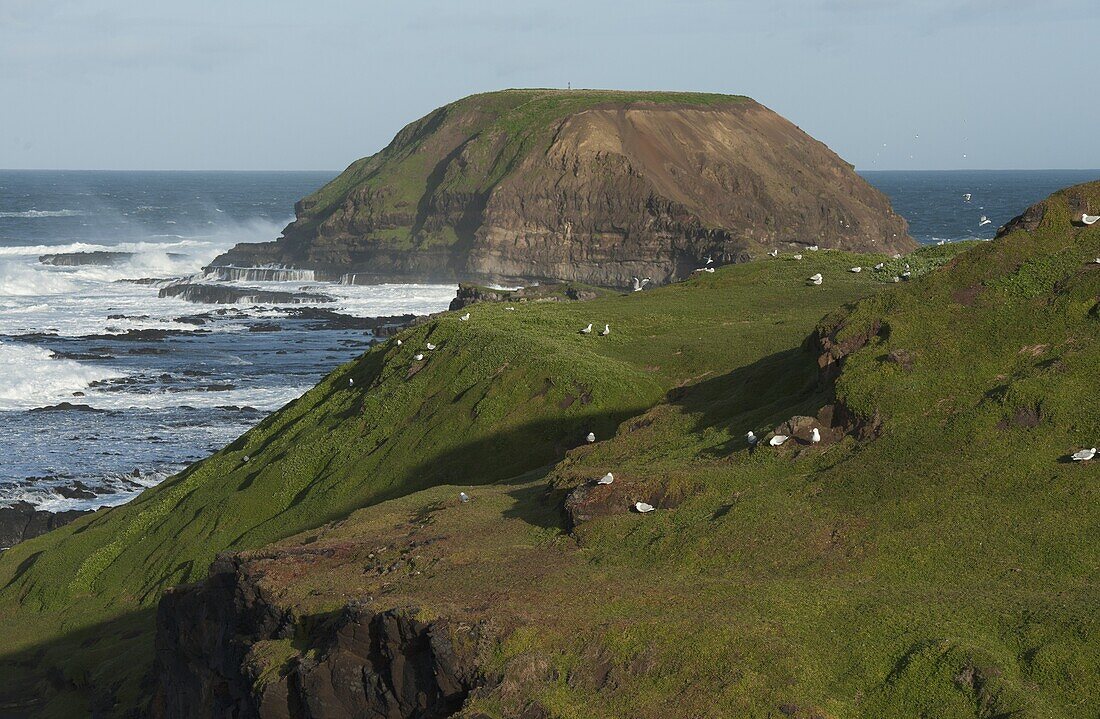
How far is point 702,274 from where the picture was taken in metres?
48.4

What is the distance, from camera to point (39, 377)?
214ft

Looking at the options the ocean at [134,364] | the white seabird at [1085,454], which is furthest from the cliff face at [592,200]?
the white seabird at [1085,454]

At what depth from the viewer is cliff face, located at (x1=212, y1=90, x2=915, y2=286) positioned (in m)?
110

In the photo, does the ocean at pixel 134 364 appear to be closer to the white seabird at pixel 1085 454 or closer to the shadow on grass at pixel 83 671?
the shadow on grass at pixel 83 671

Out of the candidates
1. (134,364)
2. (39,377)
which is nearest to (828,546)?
(39,377)

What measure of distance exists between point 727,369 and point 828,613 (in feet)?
52.0

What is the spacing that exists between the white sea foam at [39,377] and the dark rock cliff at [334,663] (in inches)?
1718

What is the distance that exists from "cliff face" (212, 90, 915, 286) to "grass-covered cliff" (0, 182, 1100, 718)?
231ft

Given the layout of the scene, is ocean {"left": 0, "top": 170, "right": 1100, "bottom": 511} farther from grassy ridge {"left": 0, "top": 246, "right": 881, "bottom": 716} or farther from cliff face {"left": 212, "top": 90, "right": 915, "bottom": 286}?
grassy ridge {"left": 0, "top": 246, "right": 881, "bottom": 716}

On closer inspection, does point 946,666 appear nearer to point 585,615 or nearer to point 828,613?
point 828,613

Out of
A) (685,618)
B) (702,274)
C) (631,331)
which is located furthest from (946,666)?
(702,274)

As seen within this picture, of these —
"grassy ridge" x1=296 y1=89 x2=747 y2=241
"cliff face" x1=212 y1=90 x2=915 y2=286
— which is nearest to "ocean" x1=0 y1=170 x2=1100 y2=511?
"cliff face" x1=212 y1=90 x2=915 y2=286

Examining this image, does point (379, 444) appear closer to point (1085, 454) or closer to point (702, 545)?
point (702, 545)

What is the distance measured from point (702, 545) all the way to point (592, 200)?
95464mm
